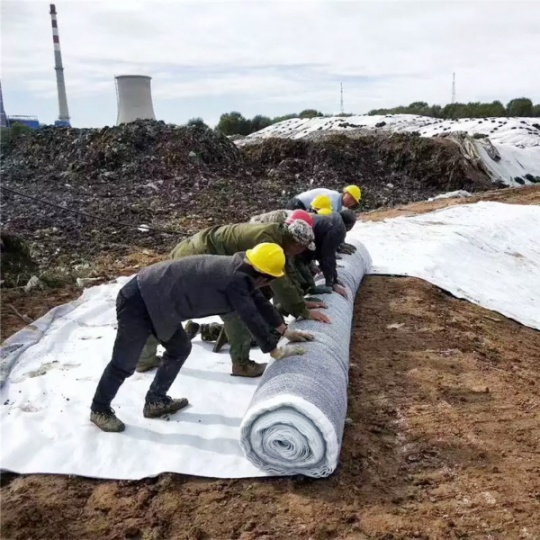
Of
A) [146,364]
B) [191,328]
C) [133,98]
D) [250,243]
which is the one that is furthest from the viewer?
[133,98]

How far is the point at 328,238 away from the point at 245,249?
1.07 metres

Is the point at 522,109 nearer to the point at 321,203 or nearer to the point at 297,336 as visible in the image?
the point at 321,203

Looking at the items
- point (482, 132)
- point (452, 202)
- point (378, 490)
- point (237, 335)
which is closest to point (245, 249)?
point (237, 335)

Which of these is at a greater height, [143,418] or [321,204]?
[321,204]

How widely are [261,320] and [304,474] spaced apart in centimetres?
92

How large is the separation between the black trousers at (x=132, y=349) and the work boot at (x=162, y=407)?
5 cm

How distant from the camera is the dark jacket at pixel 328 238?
486 cm

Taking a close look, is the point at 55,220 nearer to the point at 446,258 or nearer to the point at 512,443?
the point at 446,258

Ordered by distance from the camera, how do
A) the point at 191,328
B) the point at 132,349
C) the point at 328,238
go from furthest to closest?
the point at 328,238 < the point at 191,328 < the point at 132,349

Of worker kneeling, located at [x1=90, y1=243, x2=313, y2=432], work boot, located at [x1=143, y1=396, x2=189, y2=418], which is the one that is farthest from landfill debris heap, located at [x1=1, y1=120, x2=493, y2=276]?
worker kneeling, located at [x1=90, y1=243, x2=313, y2=432]

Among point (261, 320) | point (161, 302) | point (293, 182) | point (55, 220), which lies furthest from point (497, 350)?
point (293, 182)

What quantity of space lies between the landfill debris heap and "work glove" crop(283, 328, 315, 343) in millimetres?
5227

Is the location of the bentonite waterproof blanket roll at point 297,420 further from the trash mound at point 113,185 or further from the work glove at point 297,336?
the trash mound at point 113,185

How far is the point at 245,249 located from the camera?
13.3 feet
